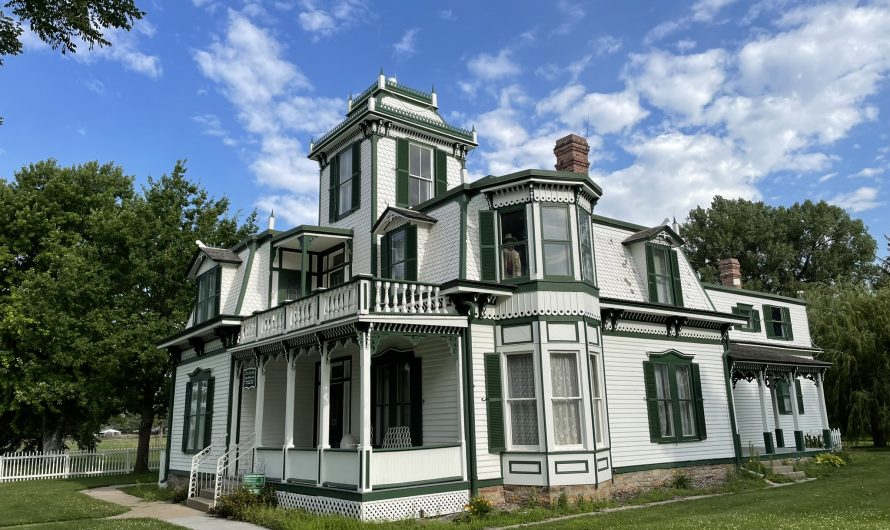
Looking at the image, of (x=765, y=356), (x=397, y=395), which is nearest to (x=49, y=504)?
(x=397, y=395)

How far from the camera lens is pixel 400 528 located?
458 inches

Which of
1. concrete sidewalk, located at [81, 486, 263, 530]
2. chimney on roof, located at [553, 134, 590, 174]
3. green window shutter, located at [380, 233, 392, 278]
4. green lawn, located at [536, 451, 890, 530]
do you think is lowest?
concrete sidewalk, located at [81, 486, 263, 530]

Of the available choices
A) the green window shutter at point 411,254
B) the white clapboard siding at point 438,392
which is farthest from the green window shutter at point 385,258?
the white clapboard siding at point 438,392

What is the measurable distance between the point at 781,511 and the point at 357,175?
46.9 ft

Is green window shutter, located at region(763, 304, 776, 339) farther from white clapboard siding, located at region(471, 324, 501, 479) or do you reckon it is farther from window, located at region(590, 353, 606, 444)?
white clapboard siding, located at region(471, 324, 501, 479)

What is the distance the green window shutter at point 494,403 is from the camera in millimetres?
14289

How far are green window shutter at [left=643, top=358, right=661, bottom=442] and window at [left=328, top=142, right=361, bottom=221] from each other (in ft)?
32.4

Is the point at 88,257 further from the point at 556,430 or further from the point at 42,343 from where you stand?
the point at 556,430

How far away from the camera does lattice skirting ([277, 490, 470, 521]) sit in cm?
1230

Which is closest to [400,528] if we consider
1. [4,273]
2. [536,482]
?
[536,482]

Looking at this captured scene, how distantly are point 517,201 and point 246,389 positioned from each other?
960cm

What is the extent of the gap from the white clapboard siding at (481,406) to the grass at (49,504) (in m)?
8.76

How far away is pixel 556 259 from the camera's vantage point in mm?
15234

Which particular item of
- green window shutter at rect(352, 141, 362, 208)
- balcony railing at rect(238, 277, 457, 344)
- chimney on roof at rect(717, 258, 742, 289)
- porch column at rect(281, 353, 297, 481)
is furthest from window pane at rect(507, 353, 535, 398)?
chimney on roof at rect(717, 258, 742, 289)
